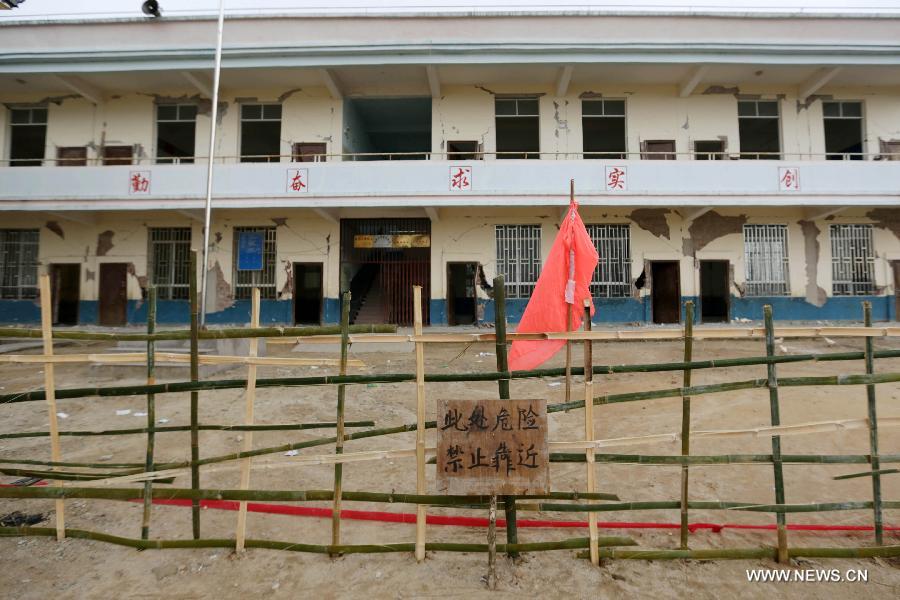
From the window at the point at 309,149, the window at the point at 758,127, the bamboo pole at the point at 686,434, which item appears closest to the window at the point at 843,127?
the window at the point at 758,127

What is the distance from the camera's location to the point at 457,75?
11195 millimetres

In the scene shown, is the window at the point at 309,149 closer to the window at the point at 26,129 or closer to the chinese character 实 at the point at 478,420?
the window at the point at 26,129

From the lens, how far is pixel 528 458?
2.28 meters

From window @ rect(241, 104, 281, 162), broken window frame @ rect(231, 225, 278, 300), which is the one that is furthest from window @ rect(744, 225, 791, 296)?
window @ rect(241, 104, 281, 162)

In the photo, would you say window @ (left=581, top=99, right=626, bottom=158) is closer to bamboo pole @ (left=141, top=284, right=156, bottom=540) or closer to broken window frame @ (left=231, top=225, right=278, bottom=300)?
broken window frame @ (left=231, top=225, right=278, bottom=300)

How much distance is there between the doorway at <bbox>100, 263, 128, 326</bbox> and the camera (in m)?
11.8

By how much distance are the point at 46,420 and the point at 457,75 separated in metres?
10.6

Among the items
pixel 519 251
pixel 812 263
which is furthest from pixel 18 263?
pixel 812 263

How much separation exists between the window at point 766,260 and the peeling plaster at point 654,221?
6.88 ft

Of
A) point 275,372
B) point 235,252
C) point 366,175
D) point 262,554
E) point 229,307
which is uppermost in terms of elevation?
point 366,175

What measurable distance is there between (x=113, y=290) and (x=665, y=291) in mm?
14747

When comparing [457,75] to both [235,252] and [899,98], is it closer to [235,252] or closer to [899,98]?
[235,252]

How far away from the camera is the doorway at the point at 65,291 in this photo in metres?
11.9

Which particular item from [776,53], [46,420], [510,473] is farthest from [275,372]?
[776,53]
